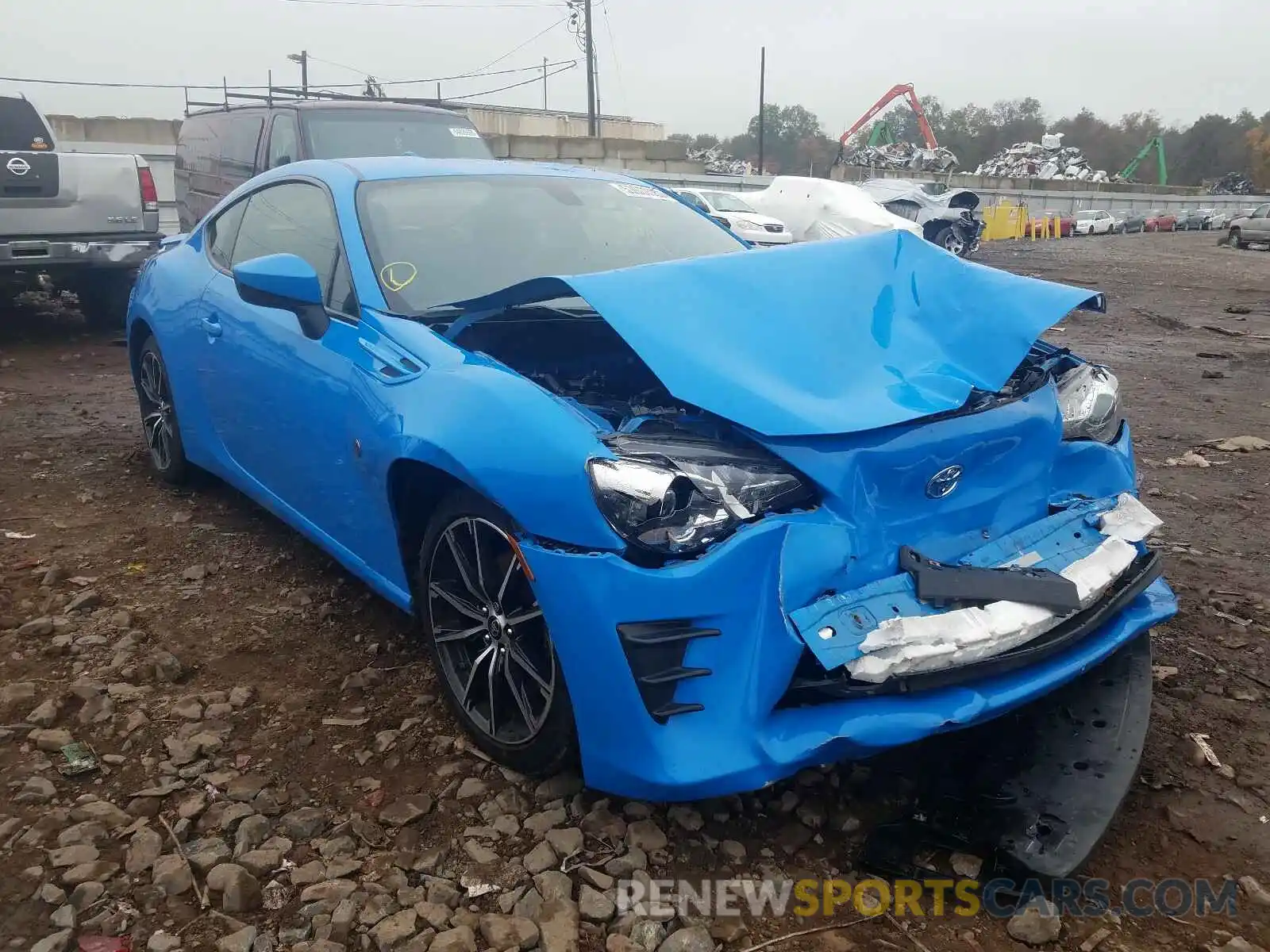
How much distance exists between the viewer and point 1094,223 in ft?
129

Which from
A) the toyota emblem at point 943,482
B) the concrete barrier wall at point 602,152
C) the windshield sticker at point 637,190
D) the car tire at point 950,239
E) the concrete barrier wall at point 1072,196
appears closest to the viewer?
the toyota emblem at point 943,482

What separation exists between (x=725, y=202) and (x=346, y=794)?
1541 centimetres

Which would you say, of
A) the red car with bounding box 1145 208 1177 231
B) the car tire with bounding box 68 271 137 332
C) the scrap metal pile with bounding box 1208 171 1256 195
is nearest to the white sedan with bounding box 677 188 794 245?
the car tire with bounding box 68 271 137 332

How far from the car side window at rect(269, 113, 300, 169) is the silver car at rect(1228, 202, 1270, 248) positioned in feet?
99.6

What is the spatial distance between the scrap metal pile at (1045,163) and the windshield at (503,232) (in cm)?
6562

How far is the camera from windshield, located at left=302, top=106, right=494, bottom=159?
8203mm

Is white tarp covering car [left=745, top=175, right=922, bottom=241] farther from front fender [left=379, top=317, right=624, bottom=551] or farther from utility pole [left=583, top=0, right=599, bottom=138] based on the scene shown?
utility pole [left=583, top=0, right=599, bottom=138]

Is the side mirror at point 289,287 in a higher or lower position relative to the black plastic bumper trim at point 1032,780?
higher

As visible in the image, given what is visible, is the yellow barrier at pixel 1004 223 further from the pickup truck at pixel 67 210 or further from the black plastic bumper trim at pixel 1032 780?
the black plastic bumper trim at pixel 1032 780

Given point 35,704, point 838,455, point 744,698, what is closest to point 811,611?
point 744,698

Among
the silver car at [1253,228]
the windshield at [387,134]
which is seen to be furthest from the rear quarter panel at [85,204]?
the silver car at [1253,228]

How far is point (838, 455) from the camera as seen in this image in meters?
2.12

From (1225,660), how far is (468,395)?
2431 millimetres

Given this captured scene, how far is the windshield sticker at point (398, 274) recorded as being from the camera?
298 centimetres
